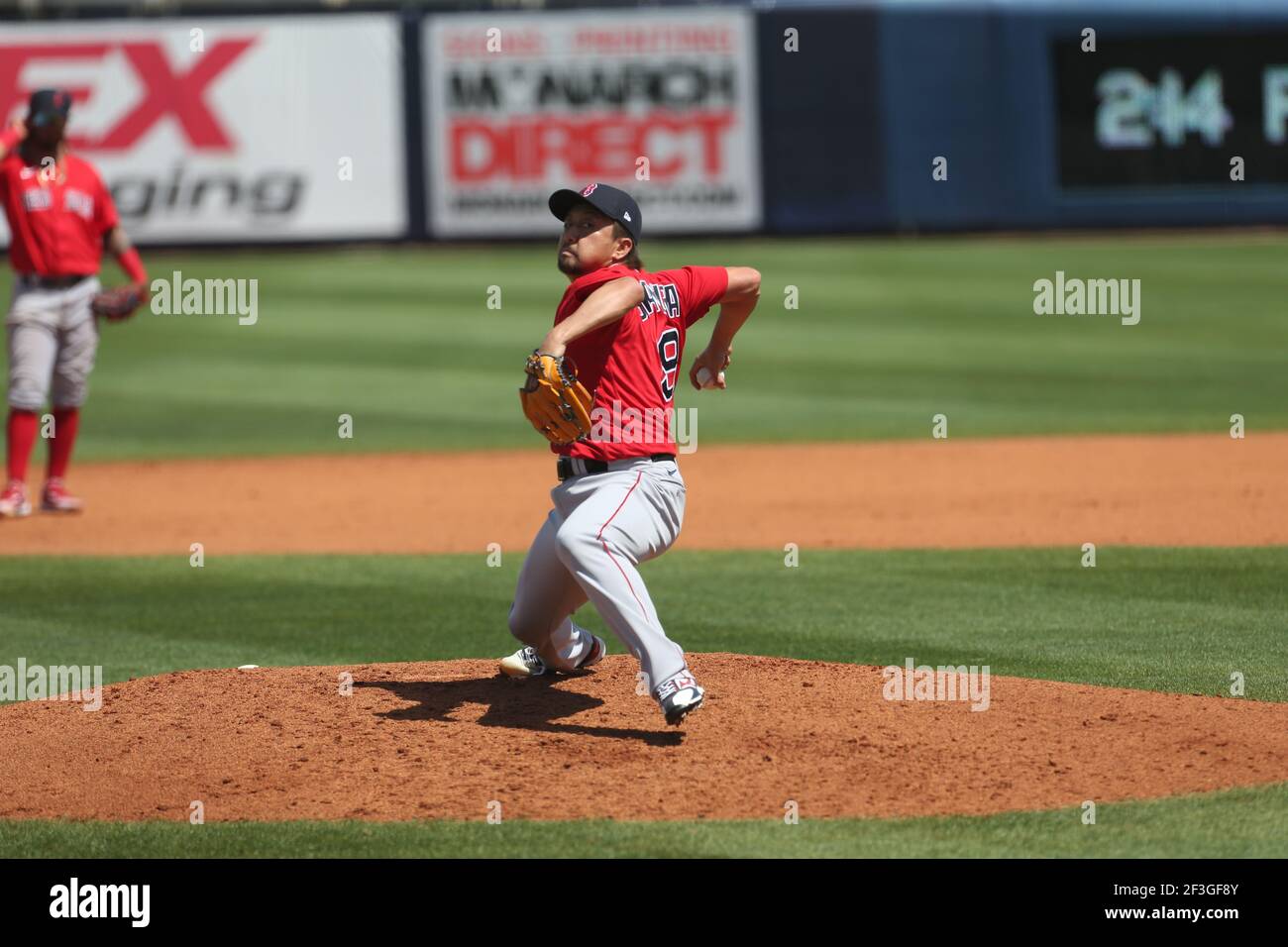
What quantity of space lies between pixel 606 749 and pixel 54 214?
7.09 meters

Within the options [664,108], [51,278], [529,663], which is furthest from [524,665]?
[664,108]

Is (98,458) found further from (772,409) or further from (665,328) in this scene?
(665,328)

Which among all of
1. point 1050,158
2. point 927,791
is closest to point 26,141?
point 927,791

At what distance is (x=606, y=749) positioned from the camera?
5969mm

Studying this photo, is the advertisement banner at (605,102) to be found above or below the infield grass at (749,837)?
above

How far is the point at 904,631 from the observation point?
26.4ft

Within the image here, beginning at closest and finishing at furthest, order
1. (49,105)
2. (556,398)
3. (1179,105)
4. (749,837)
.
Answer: (749,837)
(556,398)
(49,105)
(1179,105)

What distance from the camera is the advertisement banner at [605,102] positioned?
23.4 meters

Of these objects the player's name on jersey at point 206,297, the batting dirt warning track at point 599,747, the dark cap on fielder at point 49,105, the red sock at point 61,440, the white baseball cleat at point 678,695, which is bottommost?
the batting dirt warning track at point 599,747

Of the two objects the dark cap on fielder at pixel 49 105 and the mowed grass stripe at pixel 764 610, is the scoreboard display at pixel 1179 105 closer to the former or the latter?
the mowed grass stripe at pixel 764 610

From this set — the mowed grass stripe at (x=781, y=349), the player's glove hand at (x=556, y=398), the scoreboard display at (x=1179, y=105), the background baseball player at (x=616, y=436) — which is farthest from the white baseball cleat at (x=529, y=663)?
the scoreboard display at (x=1179, y=105)

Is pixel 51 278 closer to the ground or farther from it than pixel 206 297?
closer to the ground

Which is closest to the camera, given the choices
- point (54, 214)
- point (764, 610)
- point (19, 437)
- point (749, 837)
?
point (749, 837)

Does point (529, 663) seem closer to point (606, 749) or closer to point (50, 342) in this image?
point (606, 749)
